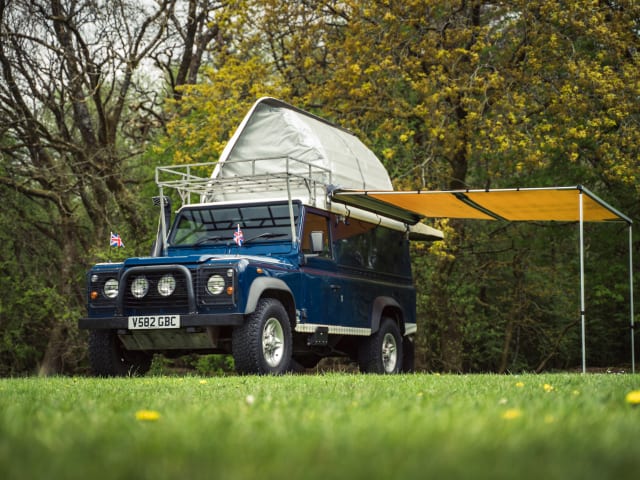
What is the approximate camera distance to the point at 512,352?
2281 cm

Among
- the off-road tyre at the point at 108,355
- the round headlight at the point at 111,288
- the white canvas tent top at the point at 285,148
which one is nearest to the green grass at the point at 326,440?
the round headlight at the point at 111,288

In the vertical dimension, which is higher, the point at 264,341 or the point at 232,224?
the point at 232,224

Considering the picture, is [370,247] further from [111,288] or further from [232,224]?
[111,288]

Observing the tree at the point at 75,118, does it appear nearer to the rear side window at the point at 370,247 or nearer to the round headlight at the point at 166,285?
the rear side window at the point at 370,247

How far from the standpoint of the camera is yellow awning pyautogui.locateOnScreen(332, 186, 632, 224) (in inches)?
440

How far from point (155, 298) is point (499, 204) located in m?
4.73

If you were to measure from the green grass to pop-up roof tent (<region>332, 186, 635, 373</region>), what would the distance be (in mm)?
6615

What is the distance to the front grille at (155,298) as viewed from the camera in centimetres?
989

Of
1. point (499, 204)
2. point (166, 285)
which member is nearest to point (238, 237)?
point (166, 285)

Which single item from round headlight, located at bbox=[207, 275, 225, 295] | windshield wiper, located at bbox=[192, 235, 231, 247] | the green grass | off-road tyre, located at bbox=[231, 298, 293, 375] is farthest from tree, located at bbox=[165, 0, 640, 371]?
the green grass

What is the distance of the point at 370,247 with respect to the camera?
13000mm

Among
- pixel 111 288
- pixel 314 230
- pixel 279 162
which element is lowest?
pixel 111 288

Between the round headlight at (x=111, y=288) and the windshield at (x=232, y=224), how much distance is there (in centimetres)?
146

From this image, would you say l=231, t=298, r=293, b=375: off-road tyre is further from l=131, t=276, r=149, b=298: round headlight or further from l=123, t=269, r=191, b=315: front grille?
l=131, t=276, r=149, b=298: round headlight
